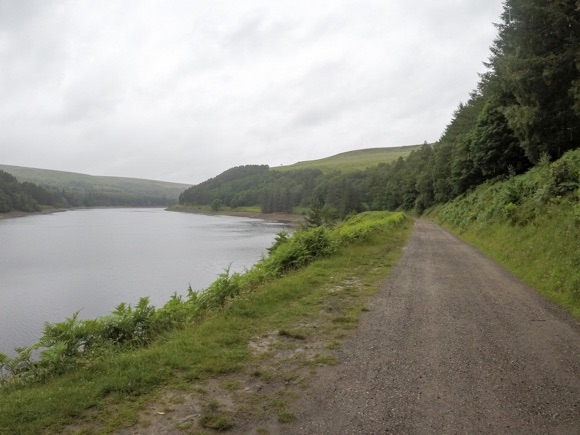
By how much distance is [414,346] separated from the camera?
255 inches

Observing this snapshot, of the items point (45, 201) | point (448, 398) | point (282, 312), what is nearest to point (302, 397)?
point (448, 398)

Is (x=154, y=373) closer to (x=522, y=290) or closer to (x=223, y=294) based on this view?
(x=223, y=294)

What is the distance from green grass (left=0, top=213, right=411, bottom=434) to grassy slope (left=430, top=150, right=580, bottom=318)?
4.86 meters

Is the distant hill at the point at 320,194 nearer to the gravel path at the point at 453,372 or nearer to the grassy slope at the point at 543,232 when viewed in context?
the grassy slope at the point at 543,232

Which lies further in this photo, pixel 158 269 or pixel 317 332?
pixel 158 269

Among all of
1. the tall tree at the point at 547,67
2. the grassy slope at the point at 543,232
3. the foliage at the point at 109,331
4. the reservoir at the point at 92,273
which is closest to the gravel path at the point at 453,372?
the grassy slope at the point at 543,232

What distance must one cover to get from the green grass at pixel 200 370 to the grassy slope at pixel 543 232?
191 inches

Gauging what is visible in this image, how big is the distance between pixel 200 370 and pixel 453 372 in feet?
11.7

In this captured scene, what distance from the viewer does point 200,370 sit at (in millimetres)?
5715

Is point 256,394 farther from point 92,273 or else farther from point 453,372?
point 92,273

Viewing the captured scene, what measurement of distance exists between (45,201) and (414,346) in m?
176

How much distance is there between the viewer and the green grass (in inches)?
181

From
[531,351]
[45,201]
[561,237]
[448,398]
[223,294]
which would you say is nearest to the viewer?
[448,398]

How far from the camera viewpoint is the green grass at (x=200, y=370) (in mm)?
4586
